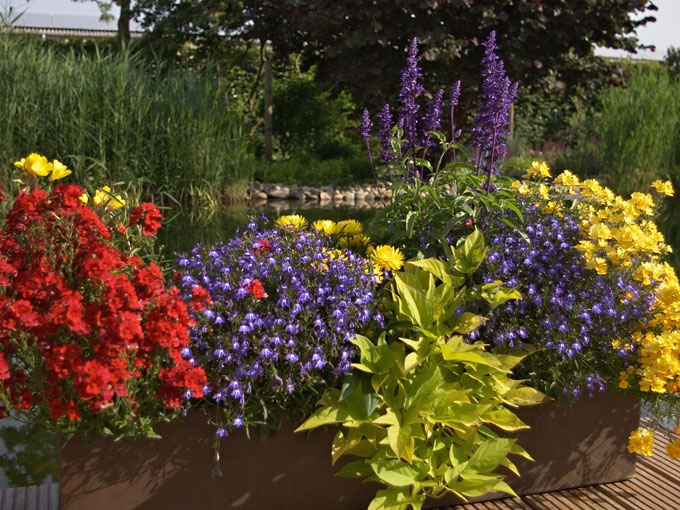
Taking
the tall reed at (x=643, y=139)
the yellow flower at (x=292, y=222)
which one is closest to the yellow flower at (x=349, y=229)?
the yellow flower at (x=292, y=222)

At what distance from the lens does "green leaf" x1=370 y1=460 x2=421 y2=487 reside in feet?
5.99

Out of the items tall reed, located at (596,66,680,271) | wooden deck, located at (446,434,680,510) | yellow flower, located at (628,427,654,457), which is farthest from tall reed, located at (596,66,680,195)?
yellow flower, located at (628,427,654,457)

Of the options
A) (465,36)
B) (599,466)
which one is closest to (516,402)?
(599,466)

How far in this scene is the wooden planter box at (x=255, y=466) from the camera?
71.7 inches

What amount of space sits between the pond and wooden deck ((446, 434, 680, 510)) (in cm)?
133

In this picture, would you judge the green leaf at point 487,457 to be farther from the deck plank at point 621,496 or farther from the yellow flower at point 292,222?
the yellow flower at point 292,222

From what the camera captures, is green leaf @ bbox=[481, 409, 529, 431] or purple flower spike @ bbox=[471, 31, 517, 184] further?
purple flower spike @ bbox=[471, 31, 517, 184]

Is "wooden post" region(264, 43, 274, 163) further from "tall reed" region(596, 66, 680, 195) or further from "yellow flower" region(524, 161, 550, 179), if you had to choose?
"yellow flower" region(524, 161, 550, 179)

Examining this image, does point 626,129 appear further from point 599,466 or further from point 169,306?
point 169,306

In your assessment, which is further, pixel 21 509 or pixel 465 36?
pixel 465 36

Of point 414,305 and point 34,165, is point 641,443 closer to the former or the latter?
point 414,305

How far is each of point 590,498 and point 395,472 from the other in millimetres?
845

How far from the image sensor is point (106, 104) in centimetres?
674

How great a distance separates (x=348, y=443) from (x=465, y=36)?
8.28m
